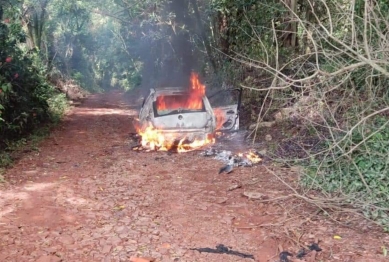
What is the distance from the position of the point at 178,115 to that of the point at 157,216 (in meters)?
3.86

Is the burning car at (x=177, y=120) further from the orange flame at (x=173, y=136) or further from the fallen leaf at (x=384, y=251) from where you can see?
the fallen leaf at (x=384, y=251)

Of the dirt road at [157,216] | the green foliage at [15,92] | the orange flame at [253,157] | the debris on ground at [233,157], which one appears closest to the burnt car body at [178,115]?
the debris on ground at [233,157]

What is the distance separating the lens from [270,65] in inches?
481

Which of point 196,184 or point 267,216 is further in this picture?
point 196,184

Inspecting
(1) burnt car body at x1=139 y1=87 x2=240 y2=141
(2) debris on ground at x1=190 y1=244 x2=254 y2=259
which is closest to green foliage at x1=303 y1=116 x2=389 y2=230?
(2) debris on ground at x1=190 y1=244 x2=254 y2=259

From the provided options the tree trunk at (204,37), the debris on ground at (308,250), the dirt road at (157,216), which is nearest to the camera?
the debris on ground at (308,250)

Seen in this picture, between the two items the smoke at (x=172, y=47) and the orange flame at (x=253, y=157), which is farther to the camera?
the smoke at (x=172, y=47)

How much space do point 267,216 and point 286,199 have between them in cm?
69

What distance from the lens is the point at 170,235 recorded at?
478 cm

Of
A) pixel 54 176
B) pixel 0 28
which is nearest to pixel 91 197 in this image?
pixel 54 176

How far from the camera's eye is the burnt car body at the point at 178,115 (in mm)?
8867

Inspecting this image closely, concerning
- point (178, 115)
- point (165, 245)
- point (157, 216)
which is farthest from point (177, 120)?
point (165, 245)

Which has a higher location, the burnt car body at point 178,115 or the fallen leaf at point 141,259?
the burnt car body at point 178,115

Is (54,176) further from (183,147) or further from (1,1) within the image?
(1,1)
